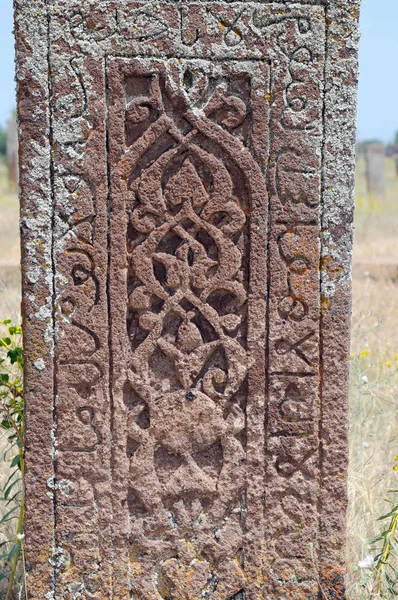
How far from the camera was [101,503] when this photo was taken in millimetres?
2352

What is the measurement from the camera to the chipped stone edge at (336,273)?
2.26 meters

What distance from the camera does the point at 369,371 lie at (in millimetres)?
4832

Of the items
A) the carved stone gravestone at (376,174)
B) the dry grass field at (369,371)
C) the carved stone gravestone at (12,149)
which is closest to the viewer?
the dry grass field at (369,371)

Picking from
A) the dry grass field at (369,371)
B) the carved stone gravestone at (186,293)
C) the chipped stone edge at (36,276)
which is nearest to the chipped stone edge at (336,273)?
the carved stone gravestone at (186,293)

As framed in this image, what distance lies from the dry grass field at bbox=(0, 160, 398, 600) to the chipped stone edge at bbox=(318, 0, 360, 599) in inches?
9.0

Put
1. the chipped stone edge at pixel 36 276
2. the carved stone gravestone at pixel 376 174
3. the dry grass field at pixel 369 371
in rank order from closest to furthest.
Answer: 1. the chipped stone edge at pixel 36 276
2. the dry grass field at pixel 369 371
3. the carved stone gravestone at pixel 376 174

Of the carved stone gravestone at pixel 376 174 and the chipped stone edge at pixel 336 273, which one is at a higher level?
the carved stone gravestone at pixel 376 174

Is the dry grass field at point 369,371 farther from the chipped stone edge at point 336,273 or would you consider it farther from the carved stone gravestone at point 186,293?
the carved stone gravestone at point 186,293

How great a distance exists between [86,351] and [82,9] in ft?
3.26

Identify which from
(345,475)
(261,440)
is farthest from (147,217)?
(345,475)

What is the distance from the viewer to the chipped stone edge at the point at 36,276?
2.20 meters

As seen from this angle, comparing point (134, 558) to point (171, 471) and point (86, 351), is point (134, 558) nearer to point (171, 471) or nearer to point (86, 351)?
point (171, 471)

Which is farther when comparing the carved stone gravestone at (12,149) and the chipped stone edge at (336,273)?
the carved stone gravestone at (12,149)

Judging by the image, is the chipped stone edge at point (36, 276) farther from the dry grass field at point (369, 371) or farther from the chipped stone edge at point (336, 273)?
the dry grass field at point (369, 371)
